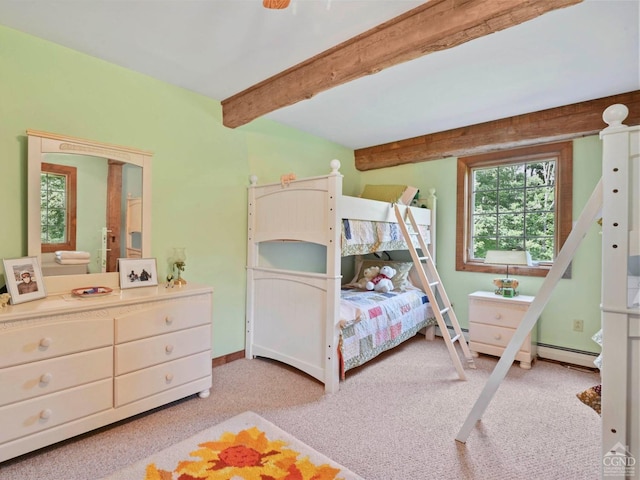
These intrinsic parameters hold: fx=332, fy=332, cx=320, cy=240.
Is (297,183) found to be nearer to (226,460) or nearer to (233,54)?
(233,54)

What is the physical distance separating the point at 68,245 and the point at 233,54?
5.48 ft

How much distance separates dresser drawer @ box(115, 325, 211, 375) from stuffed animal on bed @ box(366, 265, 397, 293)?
1858mm

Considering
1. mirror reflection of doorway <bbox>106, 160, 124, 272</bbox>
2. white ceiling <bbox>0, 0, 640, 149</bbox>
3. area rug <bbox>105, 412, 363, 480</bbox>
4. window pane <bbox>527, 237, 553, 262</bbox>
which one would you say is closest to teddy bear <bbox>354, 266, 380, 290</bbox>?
window pane <bbox>527, 237, 553, 262</bbox>

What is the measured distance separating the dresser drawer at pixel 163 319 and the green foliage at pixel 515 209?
9.92ft

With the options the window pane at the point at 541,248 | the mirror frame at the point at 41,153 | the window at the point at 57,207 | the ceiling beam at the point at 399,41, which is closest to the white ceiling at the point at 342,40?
the ceiling beam at the point at 399,41

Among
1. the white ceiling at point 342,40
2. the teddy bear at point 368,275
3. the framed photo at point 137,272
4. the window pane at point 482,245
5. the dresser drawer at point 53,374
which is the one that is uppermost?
the white ceiling at point 342,40

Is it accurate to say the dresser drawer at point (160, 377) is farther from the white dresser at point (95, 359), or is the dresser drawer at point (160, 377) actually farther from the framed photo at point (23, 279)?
the framed photo at point (23, 279)

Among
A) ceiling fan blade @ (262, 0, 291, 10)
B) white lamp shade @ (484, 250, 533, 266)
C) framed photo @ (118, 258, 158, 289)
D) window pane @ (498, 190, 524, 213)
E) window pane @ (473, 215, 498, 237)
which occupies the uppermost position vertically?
ceiling fan blade @ (262, 0, 291, 10)

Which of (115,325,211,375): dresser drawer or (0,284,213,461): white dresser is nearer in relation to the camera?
(0,284,213,461): white dresser

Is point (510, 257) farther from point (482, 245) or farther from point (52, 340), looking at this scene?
point (52, 340)

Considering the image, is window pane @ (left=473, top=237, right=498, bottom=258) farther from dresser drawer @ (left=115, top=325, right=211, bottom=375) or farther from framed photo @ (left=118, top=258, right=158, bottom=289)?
framed photo @ (left=118, top=258, right=158, bottom=289)

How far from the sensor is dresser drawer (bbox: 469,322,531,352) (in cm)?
316

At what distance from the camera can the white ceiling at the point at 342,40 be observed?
176 cm

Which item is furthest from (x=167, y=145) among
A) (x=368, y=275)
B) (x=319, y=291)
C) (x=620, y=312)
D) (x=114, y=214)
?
(x=620, y=312)
